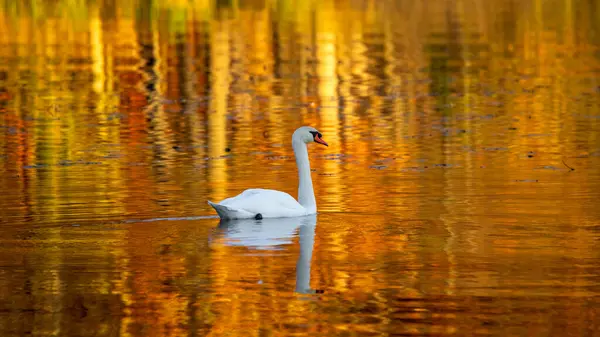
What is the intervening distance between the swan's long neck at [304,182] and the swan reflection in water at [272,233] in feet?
0.47

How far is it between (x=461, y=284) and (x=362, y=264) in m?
1.11

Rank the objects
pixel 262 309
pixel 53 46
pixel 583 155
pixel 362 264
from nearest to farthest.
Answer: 1. pixel 262 309
2. pixel 362 264
3. pixel 583 155
4. pixel 53 46

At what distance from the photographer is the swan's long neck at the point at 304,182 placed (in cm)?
1506

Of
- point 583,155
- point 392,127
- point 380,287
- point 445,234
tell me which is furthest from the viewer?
point 392,127

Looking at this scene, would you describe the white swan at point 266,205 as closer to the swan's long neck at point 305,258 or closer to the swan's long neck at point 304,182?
the swan's long neck at point 304,182

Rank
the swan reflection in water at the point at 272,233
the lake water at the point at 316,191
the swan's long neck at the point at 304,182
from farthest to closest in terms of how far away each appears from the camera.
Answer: the swan's long neck at the point at 304,182, the swan reflection in water at the point at 272,233, the lake water at the point at 316,191

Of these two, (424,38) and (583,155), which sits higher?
(424,38)

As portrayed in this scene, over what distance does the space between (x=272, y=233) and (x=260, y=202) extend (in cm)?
61

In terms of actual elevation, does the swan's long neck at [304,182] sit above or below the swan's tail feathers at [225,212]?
above

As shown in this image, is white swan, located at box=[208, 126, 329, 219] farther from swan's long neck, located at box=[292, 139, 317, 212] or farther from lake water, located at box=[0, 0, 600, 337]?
lake water, located at box=[0, 0, 600, 337]

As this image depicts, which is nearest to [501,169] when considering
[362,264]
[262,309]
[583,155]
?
[583,155]

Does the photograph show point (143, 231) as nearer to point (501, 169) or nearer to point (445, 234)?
point (445, 234)

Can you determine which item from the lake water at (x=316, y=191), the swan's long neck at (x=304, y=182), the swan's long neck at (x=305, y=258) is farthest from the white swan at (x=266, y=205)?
the swan's long neck at (x=305, y=258)

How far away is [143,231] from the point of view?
14.0 meters
